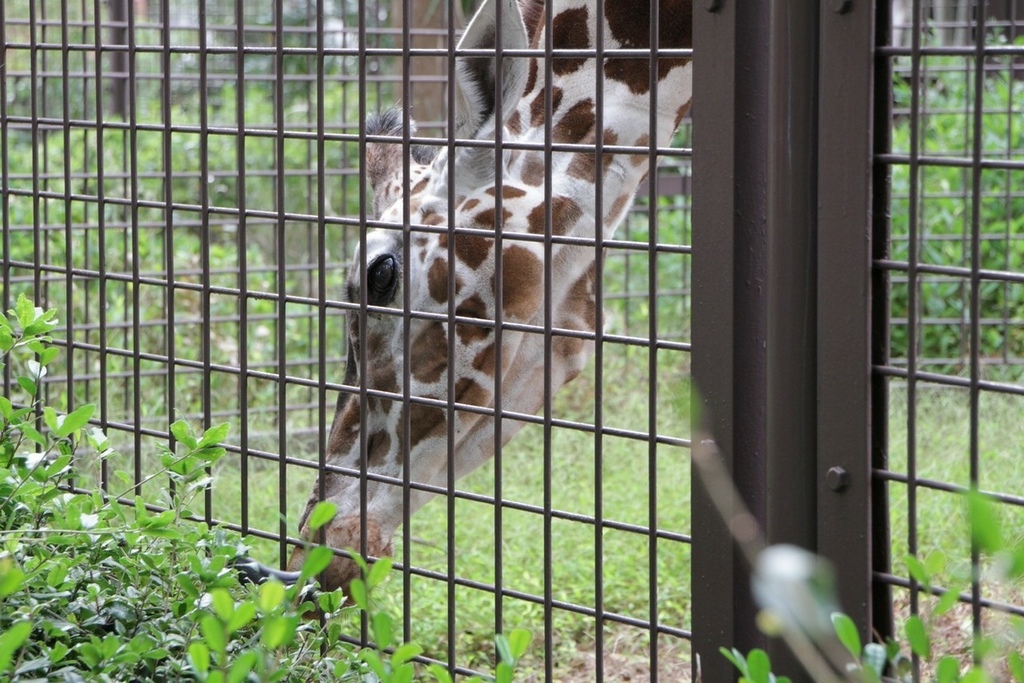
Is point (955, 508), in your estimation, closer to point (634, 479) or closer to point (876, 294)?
point (634, 479)

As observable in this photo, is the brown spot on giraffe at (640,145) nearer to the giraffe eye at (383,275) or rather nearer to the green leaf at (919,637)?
the giraffe eye at (383,275)

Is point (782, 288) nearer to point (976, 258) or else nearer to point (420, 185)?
point (976, 258)

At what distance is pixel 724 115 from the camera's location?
7.07ft

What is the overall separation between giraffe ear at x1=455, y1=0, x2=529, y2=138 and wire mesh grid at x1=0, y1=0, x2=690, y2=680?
0.16 m

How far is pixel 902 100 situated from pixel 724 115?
5.87 meters

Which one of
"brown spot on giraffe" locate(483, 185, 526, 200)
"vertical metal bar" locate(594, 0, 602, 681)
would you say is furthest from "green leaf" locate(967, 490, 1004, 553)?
"brown spot on giraffe" locate(483, 185, 526, 200)

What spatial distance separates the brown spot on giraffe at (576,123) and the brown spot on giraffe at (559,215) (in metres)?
0.24

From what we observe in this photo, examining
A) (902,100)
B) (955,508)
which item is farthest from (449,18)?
(902,100)

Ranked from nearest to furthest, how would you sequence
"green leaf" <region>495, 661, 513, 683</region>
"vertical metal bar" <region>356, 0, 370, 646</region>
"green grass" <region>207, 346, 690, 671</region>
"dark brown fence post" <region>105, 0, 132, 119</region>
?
"green leaf" <region>495, 661, 513, 683</region>
"vertical metal bar" <region>356, 0, 370, 646</region>
"green grass" <region>207, 346, 690, 671</region>
"dark brown fence post" <region>105, 0, 132, 119</region>

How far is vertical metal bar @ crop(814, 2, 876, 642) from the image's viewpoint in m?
1.96

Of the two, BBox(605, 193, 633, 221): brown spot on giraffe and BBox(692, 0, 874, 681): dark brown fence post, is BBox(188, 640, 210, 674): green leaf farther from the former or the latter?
BBox(605, 193, 633, 221): brown spot on giraffe

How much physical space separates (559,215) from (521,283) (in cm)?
21

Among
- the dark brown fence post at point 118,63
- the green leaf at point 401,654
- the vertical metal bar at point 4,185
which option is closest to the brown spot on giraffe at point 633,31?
the vertical metal bar at point 4,185

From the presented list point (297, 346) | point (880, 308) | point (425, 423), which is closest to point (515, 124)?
point (425, 423)
